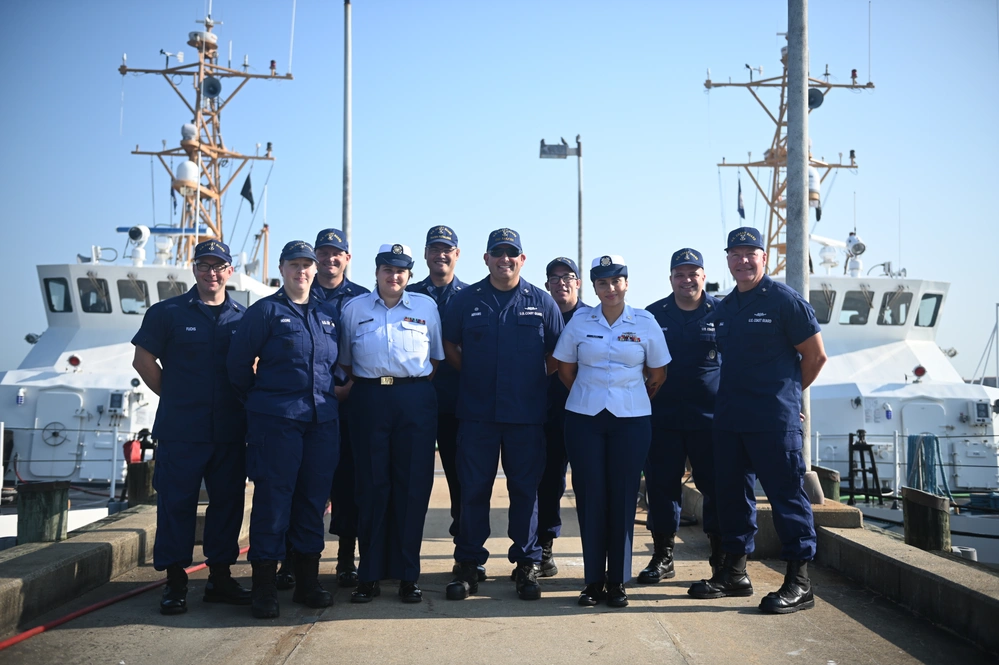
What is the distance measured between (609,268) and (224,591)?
2.72 meters

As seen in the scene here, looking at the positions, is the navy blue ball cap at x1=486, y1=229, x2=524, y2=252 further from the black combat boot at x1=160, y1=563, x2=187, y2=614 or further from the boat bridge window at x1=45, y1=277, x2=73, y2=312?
the boat bridge window at x1=45, y1=277, x2=73, y2=312

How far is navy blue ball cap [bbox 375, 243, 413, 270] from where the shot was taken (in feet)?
15.9

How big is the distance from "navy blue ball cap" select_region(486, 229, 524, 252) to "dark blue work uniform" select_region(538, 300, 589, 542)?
3.39 feet

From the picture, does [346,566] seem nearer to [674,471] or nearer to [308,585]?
[308,585]

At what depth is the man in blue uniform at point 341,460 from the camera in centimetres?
520

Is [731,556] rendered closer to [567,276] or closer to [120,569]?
[567,276]

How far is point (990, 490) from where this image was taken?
11570 mm

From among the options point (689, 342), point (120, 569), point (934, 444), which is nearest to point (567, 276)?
point (689, 342)

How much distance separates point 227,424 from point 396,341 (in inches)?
39.7

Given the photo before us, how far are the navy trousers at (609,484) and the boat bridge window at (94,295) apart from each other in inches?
459

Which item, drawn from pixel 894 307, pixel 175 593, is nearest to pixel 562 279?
pixel 175 593

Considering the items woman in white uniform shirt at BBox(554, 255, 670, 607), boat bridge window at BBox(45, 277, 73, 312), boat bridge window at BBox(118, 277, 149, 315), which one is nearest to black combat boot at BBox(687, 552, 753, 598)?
woman in white uniform shirt at BBox(554, 255, 670, 607)

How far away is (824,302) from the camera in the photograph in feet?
47.6

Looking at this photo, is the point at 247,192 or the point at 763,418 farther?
the point at 247,192
